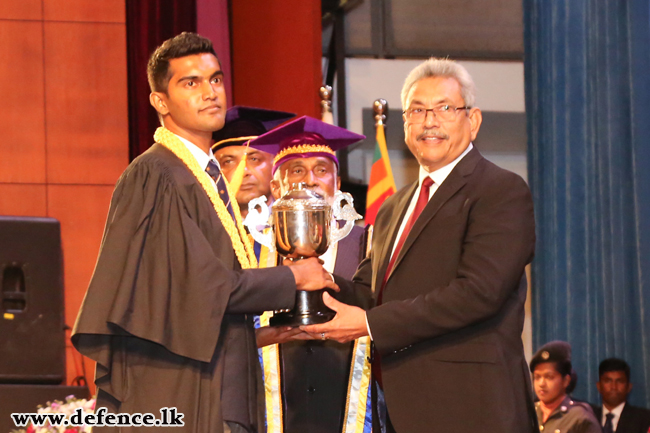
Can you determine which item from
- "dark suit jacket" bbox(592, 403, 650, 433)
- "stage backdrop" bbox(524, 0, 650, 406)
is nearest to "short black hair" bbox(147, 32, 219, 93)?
"dark suit jacket" bbox(592, 403, 650, 433)

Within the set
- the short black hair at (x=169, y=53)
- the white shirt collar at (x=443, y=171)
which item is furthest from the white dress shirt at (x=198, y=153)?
the white shirt collar at (x=443, y=171)

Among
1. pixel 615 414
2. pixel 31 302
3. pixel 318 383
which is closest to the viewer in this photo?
pixel 318 383

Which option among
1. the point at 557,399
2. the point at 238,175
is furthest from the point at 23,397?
the point at 557,399

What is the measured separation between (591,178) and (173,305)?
5306 mm

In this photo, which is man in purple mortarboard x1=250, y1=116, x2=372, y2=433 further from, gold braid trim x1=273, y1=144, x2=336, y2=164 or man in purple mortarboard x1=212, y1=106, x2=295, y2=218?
man in purple mortarboard x1=212, y1=106, x2=295, y2=218

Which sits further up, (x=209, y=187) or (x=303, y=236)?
(x=209, y=187)

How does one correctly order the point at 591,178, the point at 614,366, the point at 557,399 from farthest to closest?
1. the point at 591,178
2. the point at 614,366
3. the point at 557,399

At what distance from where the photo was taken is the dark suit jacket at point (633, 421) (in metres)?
5.80

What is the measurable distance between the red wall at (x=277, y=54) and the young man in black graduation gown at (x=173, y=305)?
3773 mm

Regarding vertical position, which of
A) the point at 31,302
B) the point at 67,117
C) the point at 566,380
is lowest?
the point at 566,380

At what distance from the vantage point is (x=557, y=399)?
529 cm

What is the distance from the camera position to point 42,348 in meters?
4.45

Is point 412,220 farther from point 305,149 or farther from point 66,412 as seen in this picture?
point 66,412

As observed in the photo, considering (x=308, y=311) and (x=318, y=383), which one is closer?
(x=308, y=311)
